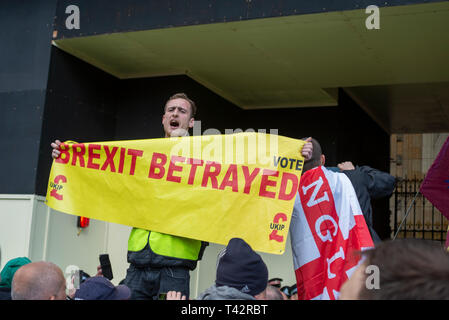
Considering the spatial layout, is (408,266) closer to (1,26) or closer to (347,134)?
(1,26)

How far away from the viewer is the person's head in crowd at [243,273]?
290cm

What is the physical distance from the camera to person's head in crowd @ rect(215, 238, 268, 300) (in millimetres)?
2900

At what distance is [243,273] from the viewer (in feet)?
9.58

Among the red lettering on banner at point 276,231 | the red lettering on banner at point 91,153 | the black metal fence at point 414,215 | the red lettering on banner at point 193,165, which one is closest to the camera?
the red lettering on banner at point 276,231

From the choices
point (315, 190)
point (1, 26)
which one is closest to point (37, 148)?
point (1, 26)

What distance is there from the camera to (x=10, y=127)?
6320 mm

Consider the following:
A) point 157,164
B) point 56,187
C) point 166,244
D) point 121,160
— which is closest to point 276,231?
point 166,244

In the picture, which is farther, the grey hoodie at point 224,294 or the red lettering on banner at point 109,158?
the red lettering on banner at point 109,158

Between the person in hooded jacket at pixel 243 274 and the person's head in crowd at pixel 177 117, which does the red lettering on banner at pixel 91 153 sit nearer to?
the person's head in crowd at pixel 177 117

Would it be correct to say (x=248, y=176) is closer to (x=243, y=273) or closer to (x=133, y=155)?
(x=133, y=155)

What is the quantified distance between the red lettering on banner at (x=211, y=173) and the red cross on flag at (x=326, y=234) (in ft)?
2.08

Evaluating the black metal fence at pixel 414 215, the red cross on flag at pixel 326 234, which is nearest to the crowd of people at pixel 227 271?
the red cross on flag at pixel 326 234

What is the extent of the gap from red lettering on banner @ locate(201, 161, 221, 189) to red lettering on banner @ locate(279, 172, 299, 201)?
48 centimetres

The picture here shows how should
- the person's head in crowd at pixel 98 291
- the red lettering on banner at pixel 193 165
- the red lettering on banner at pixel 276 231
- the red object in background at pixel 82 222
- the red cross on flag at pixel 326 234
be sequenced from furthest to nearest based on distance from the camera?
the red object in background at pixel 82 222 < the red lettering on banner at pixel 193 165 < the red lettering on banner at pixel 276 231 < the red cross on flag at pixel 326 234 < the person's head in crowd at pixel 98 291
